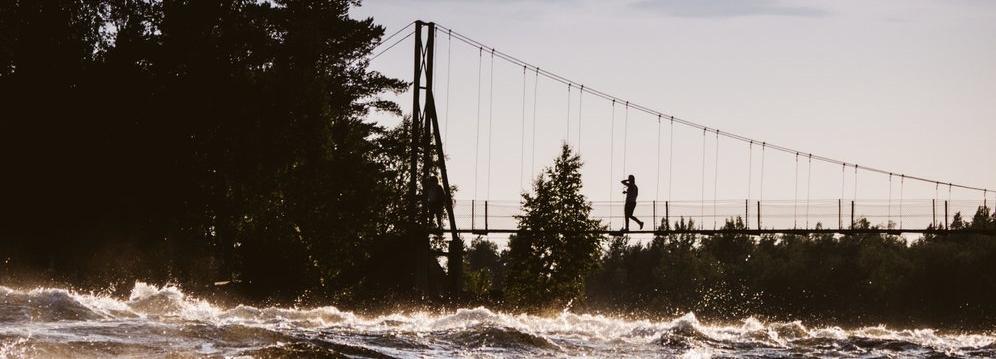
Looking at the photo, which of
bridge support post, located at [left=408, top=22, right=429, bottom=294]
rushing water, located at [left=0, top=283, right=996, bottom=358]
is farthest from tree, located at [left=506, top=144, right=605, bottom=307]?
rushing water, located at [left=0, top=283, right=996, bottom=358]

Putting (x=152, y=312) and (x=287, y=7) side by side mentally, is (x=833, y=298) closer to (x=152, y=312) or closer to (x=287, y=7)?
(x=287, y=7)

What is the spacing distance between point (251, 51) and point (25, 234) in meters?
7.82

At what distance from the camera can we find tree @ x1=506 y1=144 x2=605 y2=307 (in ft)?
175

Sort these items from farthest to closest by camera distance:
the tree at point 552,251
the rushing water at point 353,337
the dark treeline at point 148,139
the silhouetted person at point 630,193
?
the tree at point 552,251 → the silhouetted person at point 630,193 → the dark treeline at point 148,139 → the rushing water at point 353,337

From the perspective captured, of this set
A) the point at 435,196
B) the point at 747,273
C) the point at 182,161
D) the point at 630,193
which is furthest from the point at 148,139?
the point at 747,273

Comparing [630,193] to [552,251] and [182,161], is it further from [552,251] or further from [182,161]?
[552,251]

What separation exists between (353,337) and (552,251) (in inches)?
1492

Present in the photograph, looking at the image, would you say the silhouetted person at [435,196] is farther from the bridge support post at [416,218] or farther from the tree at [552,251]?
the tree at [552,251]

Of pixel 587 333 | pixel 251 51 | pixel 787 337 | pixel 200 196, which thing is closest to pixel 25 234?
pixel 200 196

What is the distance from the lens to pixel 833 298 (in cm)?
11500

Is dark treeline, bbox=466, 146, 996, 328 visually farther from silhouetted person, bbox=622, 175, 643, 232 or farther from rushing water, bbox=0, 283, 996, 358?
rushing water, bbox=0, 283, 996, 358

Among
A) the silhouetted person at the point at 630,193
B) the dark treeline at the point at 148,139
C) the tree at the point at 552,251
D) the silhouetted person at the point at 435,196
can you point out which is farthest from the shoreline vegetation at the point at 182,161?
the tree at the point at 552,251

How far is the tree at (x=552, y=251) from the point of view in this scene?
53.4 metres

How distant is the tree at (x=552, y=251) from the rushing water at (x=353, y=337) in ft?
103
